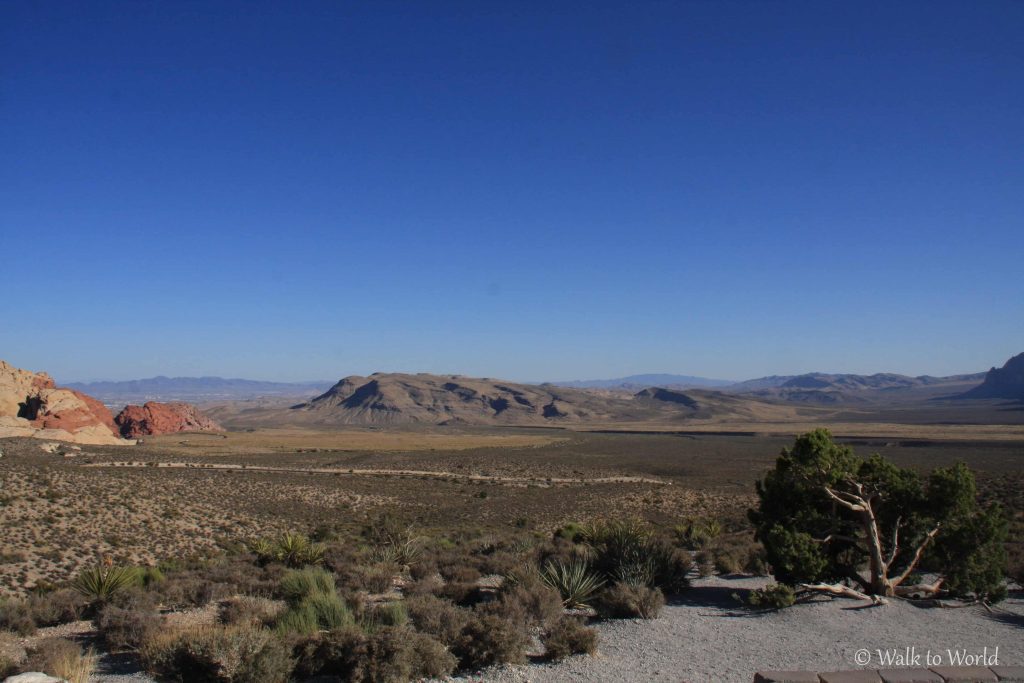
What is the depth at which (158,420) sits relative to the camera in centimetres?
10219

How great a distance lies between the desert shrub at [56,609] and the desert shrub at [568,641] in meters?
8.64

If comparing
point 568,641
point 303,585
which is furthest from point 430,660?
point 303,585

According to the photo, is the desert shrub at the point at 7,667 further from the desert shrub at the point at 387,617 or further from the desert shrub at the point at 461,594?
the desert shrub at the point at 461,594

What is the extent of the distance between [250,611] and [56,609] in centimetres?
360

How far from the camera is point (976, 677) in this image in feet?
23.7

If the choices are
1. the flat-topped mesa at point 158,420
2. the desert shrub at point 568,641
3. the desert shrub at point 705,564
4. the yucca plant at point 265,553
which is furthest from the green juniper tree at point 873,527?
the flat-topped mesa at point 158,420

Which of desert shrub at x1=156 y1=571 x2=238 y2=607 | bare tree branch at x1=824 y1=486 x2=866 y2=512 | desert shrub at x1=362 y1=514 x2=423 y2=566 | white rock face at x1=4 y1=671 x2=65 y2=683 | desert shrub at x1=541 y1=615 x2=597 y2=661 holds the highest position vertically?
bare tree branch at x1=824 y1=486 x2=866 y2=512

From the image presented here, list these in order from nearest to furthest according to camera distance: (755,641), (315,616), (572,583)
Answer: (755,641) < (315,616) < (572,583)

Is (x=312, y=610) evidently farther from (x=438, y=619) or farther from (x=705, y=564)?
(x=705, y=564)

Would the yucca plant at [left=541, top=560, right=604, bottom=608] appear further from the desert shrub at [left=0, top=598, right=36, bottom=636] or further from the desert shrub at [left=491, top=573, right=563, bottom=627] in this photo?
the desert shrub at [left=0, top=598, right=36, bottom=636]

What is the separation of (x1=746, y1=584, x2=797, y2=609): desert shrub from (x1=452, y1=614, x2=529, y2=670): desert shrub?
5023 mm

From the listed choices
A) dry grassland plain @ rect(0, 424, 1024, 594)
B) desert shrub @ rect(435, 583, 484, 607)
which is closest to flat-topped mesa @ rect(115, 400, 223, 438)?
dry grassland plain @ rect(0, 424, 1024, 594)

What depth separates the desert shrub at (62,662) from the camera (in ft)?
24.4

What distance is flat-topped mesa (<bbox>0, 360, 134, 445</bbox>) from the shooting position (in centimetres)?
6288
